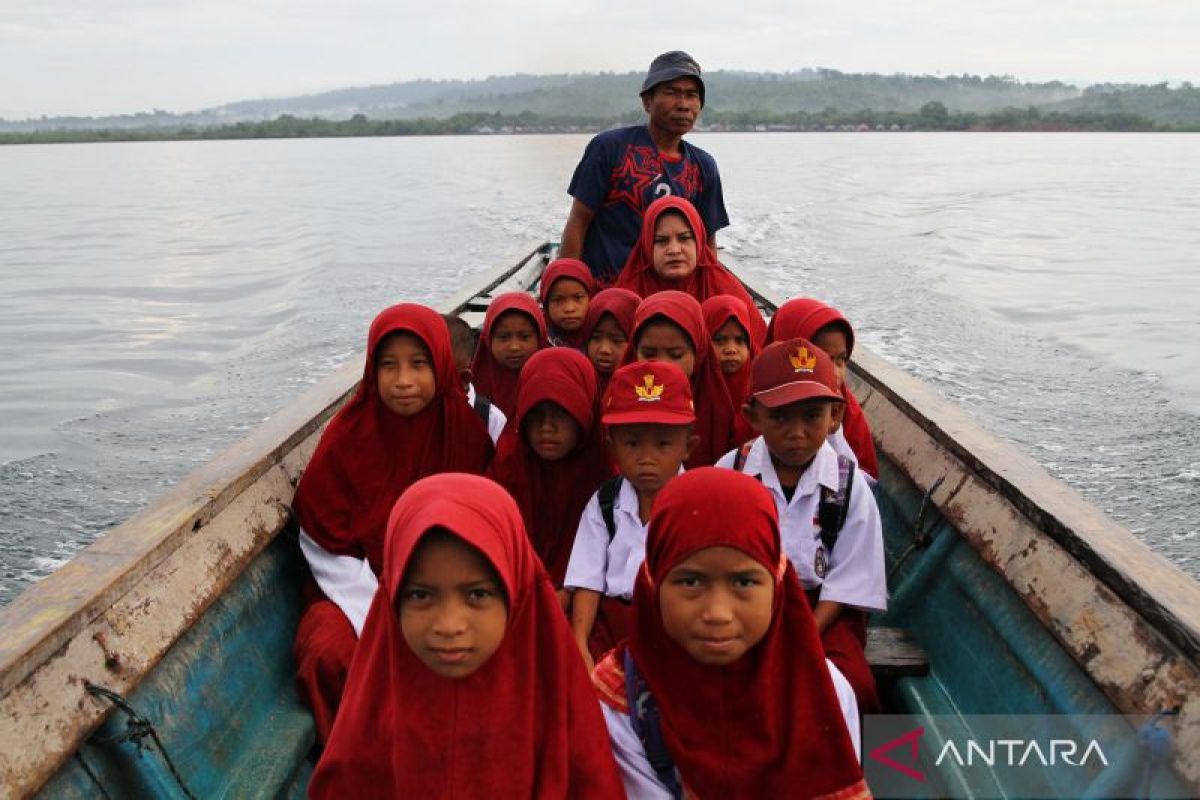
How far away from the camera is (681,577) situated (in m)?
1.49

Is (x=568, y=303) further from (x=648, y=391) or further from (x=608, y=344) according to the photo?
(x=648, y=391)

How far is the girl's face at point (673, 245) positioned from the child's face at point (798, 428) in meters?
1.41

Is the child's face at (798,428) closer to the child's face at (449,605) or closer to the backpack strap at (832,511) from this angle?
the backpack strap at (832,511)

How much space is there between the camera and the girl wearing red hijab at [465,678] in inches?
55.6

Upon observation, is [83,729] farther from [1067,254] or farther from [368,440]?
[1067,254]

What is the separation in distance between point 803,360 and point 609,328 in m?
1.15

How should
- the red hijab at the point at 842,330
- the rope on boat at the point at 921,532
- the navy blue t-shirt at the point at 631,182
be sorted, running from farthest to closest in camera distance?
the navy blue t-shirt at the point at 631,182 → the red hijab at the point at 842,330 → the rope on boat at the point at 921,532

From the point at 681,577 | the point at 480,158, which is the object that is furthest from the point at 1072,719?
the point at 480,158

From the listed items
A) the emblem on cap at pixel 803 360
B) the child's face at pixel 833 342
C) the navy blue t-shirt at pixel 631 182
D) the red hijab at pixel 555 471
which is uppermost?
the navy blue t-shirt at pixel 631 182

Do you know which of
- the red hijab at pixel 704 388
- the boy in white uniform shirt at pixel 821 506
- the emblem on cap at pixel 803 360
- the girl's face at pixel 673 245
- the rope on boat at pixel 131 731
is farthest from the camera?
the girl's face at pixel 673 245

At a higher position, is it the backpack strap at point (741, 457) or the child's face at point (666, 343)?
the child's face at point (666, 343)

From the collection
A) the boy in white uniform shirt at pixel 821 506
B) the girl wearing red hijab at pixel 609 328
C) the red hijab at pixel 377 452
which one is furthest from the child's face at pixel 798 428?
the girl wearing red hijab at pixel 609 328

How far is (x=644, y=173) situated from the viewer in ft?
13.3

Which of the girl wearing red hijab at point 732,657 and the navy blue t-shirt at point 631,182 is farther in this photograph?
the navy blue t-shirt at point 631,182
